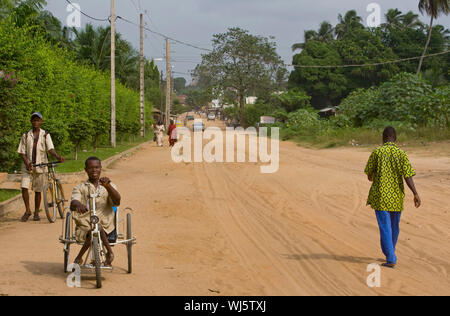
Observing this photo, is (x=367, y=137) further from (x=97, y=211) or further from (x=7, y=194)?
(x=97, y=211)

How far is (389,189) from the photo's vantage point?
23.9 ft

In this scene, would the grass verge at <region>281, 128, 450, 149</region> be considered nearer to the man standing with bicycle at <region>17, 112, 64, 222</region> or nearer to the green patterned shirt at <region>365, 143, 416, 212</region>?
the green patterned shirt at <region>365, 143, 416, 212</region>

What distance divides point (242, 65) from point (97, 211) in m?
66.1

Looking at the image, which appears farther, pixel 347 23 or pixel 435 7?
pixel 347 23

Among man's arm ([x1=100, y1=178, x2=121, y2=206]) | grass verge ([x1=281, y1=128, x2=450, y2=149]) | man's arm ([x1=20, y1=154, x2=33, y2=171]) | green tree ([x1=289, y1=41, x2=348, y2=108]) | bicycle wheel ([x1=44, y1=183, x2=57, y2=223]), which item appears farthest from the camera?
green tree ([x1=289, y1=41, x2=348, y2=108])

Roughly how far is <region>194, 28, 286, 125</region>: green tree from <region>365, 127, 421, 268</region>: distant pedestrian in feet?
211

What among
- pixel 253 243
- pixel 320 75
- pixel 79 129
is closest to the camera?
pixel 253 243

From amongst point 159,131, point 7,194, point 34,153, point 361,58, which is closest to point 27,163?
point 34,153

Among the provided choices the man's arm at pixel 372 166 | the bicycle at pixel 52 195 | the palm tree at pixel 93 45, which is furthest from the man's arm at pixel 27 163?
the palm tree at pixel 93 45

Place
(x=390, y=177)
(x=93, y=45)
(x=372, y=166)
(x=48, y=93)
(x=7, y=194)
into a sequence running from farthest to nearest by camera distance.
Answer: (x=93, y=45)
(x=48, y=93)
(x=7, y=194)
(x=372, y=166)
(x=390, y=177)

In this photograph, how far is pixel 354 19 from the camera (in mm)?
78562

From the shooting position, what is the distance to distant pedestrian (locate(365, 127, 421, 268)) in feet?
23.7
